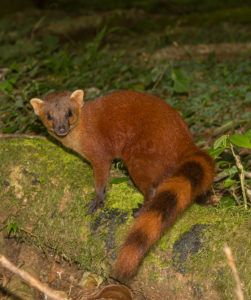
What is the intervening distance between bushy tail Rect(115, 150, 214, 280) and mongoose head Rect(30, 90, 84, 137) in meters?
1.43

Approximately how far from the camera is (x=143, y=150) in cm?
387

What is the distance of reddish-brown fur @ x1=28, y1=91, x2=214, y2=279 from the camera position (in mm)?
2939

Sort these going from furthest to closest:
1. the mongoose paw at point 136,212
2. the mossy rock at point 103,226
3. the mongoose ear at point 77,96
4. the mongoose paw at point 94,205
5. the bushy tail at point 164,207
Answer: the mongoose ear at point 77,96, the mongoose paw at point 94,205, the mongoose paw at point 136,212, the mossy rock at point 103,226, the bushy tail at point 164,207

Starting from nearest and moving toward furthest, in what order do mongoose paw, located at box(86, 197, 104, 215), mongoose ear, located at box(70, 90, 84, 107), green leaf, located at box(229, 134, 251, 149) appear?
green leaf, located at box(229, 134, 251, 149) → mongoose paw, located at box(86, 197, 104, 215) → mongoose ear, located at box(70, 90, 84, 107)

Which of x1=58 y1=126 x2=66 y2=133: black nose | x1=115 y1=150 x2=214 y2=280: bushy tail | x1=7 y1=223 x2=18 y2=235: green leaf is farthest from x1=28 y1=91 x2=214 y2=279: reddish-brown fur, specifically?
x1=7 y1=223 x2=18 y2=235: green leaf

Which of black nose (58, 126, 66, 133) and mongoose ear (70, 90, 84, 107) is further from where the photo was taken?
mongoose ear (70, 90, 84, 107)

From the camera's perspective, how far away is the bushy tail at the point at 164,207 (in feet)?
8.76

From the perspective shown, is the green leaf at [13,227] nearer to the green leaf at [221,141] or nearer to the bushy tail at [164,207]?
the bushy tail at [164,207]

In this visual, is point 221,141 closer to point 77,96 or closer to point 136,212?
point 136,212

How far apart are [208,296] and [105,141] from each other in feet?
6.69

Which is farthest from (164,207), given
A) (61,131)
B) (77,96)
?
(77,96)

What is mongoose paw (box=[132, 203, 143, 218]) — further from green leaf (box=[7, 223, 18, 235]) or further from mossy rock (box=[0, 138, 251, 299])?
green leaf (box=[7, 223, 18, 235])

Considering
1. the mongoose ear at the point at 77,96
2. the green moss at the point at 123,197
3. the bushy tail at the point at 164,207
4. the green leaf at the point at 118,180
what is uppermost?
the mongoose ear at the point at 77,96

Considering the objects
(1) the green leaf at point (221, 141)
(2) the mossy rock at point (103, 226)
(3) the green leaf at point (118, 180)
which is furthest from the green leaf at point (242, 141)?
(3) the green leaf at point (118, 180)
